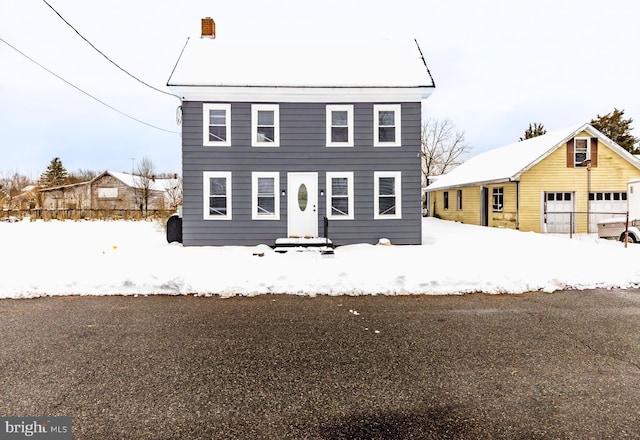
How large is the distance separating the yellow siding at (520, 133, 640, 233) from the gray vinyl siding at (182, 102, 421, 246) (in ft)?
28.8

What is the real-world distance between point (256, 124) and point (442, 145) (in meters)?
36.7

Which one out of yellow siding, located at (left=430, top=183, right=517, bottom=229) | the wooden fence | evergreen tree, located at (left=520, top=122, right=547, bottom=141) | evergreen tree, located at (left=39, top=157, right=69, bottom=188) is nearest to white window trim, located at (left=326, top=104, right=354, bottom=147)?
yellow siding, located at (left=430, top=183, right=517, bottom=229)

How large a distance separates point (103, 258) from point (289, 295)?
6074 mm

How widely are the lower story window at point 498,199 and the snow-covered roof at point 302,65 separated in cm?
981

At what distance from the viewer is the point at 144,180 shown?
4138cm

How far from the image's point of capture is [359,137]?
1248 cm

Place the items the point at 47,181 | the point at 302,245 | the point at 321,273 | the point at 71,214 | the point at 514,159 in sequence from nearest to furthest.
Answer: the point at 321,273
the point at 302,245
the point at 514,159
the point at 71,214
the point at 47,181

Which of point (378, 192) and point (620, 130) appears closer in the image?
point (378, 192)

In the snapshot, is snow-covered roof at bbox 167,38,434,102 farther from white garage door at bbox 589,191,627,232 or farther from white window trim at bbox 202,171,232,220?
white garage door at bbox 589,191,627,232

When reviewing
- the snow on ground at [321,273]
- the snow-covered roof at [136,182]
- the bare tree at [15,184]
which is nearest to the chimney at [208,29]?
the snow on ground at [321,273]

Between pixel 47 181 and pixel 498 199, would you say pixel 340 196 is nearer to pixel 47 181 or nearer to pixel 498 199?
pixel 498 199

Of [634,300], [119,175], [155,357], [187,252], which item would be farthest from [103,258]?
[119,175]

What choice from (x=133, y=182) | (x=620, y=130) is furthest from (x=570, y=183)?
(x=133, y=182)

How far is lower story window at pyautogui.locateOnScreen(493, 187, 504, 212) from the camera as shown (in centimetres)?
1895
